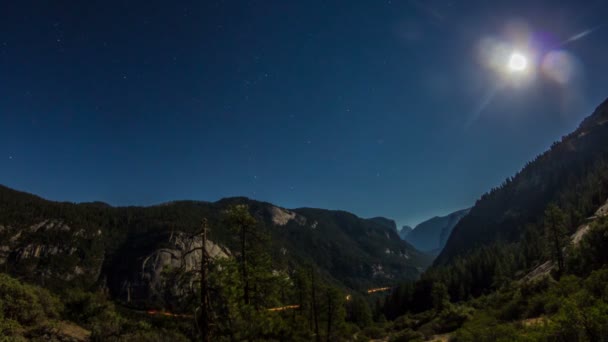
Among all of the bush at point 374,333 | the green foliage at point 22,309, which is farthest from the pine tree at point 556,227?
the green foliage at point 22,309

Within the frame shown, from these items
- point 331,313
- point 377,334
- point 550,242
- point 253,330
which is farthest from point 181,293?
point 550,242

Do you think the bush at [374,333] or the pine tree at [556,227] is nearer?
the pine tree at [556,227]

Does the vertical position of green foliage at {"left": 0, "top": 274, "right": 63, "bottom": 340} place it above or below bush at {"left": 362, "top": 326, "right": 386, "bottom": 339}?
above

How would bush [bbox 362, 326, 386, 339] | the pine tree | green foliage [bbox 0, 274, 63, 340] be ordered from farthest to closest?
bush [bbox 362, 326, 386, 339] → the pine tree → green foliage [bbox 0, 274, 63, 340]

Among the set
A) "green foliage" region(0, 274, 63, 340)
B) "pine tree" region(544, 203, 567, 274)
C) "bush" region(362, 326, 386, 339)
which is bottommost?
"bush" region(362, 326, 386, 339)

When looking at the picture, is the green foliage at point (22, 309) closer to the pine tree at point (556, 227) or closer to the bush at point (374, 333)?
the bush at point (374, 333)

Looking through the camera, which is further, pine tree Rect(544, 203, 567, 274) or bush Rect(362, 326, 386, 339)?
bush Rect(362, 326, 386, 339)

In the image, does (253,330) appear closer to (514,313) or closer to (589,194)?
(514,313)

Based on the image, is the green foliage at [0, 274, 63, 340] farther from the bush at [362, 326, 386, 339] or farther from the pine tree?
the pine tree

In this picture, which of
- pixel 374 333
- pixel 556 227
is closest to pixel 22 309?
pixel 374 333

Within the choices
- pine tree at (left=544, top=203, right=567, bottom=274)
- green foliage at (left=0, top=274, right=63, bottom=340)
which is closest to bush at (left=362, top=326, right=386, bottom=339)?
pine tree at (left=544, top=203, right=567, bottom=274)

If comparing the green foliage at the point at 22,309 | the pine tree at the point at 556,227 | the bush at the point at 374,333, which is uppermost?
the pine tree at the point at 556,227

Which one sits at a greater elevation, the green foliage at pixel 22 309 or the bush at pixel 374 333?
the green foliage at pixel 22 309

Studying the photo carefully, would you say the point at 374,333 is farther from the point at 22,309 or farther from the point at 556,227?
the point at 22,309
